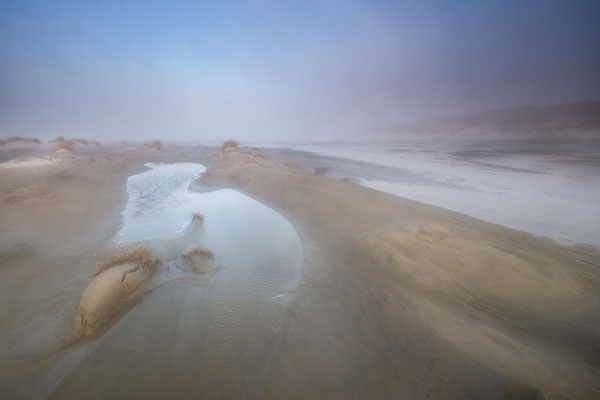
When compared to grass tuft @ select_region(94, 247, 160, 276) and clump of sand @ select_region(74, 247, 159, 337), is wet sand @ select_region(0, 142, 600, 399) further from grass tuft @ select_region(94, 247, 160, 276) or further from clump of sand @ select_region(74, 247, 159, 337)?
grass tuft @ select_region(94, 247, 160, 276)

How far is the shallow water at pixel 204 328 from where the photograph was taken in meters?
3.02

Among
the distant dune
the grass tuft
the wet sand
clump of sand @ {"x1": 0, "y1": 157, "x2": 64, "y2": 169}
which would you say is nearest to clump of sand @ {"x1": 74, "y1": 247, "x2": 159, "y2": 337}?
the grass tuft

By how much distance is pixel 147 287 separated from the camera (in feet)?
16.2

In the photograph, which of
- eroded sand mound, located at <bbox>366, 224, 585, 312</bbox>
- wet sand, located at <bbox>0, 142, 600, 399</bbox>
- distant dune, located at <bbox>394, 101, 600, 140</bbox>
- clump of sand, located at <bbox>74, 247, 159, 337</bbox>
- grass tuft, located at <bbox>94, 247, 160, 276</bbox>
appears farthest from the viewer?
distant dune, located at <bbox>394, 101, 600, 140</bbox>

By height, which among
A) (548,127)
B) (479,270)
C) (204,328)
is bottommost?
(204,328)

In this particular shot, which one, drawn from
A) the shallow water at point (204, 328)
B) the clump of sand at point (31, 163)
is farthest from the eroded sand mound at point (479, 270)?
the clump of sand at point (31, 163)

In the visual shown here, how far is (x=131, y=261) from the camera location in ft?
17.3

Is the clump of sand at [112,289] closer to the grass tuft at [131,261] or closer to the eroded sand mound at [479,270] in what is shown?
the grass tuft at [131,261]

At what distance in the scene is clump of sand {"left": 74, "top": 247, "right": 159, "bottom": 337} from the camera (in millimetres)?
3887

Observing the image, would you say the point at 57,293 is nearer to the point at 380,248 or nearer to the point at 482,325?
the point at 380,248

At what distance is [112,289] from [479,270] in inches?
330

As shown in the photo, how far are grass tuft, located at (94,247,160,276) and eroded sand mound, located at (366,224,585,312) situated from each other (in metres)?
6.22

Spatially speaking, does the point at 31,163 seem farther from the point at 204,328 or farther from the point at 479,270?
the point at 479,270

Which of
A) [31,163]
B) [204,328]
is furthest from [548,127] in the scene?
[31,163]
